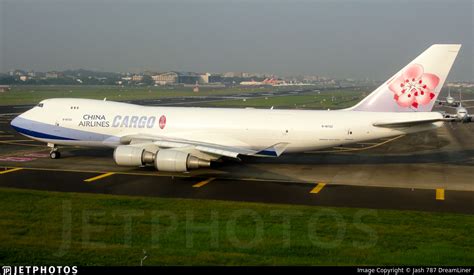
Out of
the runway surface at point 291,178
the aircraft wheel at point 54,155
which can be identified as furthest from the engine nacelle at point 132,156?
the aircraft wheel at point 54,155

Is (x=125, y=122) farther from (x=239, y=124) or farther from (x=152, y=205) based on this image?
(x=152, y=205)

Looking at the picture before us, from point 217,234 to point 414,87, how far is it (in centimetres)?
1758

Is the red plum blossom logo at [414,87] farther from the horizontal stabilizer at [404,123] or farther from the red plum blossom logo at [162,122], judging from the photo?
the red plum blossom logo at [162,122]

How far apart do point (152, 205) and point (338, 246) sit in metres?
8.69

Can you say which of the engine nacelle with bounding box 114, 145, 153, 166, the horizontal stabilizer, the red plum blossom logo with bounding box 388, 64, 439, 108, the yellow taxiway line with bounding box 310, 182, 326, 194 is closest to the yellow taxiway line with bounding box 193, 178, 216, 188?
the engine nacelle with bounding box 114, 145, 153, 166

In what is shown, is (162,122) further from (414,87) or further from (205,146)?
(414,87)

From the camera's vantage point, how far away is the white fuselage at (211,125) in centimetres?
2828

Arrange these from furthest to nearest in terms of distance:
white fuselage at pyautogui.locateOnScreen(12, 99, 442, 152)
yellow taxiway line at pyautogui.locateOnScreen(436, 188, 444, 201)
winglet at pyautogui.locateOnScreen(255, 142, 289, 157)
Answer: white fuselage at pyautogui.locateOnScreen(12, 99, 442, 152), winglet at pyautogui.locateOnScreen(255, 142, 289, 157), yellow taxiway line at pyautogui.locateOnScreen(436, 188, 444, 201)

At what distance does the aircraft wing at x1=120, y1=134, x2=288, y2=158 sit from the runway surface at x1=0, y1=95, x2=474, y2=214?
1517mm

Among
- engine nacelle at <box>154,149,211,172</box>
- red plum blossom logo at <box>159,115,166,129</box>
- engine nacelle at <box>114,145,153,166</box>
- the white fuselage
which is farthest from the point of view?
red plum blossom logo at <box>159,115,166,129</box>

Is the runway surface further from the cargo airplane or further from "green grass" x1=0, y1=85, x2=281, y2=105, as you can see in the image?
"green grass" x1=0, y1=85, x2=281, y2=105

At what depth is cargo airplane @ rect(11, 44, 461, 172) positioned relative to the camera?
26.8 meters

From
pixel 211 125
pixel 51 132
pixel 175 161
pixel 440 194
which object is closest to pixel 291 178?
pixel 211 125

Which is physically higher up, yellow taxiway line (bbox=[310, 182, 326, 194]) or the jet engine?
the jet engine
